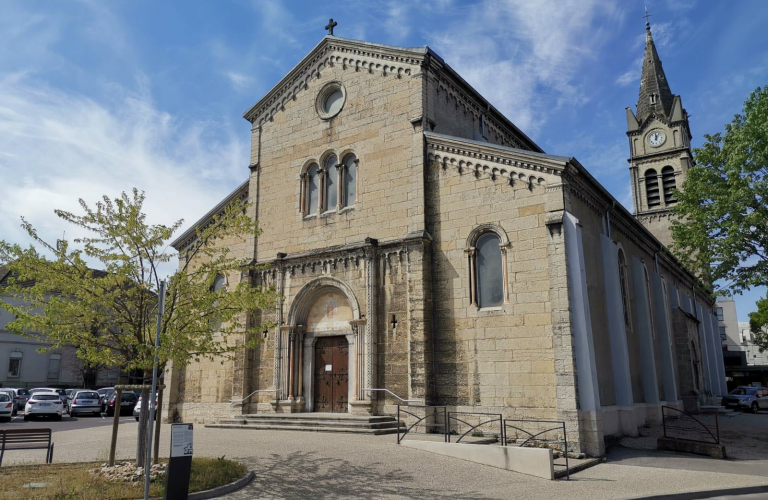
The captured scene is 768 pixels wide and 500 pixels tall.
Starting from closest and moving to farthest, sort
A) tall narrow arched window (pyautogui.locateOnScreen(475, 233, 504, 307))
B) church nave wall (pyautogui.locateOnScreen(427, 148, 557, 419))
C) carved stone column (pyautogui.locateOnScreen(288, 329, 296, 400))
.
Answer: church nave wall (pyautogui.locateOnScreen(427, 148, 557, 419)), tall narrow arched window (pyautogui.locateOnScreen(475, 233, 504, 307)), carved stone column (pyautogui.locateOnScreen(288, 329, 296, 400))

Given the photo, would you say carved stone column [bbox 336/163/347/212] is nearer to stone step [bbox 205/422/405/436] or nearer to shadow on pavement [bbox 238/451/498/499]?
stone step [bbox 205/422/405/436]

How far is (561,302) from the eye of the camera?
14430 mm

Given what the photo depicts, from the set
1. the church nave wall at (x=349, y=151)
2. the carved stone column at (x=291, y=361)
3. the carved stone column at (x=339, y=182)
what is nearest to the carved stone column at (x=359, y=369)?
the carved stone column at (x=291, y=361)

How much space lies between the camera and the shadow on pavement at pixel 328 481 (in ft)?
30.1

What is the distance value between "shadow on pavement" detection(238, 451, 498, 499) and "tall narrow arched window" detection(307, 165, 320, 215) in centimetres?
1043

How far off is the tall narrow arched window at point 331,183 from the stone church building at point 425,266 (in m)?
0.07

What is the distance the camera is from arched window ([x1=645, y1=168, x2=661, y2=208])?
43.6 metres

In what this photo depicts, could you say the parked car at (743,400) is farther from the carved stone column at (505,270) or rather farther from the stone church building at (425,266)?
the carved stone column at (505,270)

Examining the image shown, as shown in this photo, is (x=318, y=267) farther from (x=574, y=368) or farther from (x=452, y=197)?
(x=574, y=368)

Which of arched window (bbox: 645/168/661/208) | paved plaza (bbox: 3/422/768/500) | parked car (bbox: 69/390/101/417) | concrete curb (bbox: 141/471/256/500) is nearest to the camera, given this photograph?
concrete curb (bbox: 141/471/256/500)

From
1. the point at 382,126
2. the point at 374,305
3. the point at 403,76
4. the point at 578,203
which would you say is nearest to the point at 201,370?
the point at 374,305

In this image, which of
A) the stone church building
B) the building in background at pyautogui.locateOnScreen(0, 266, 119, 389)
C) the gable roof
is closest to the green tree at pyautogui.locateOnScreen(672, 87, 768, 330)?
the stone church building

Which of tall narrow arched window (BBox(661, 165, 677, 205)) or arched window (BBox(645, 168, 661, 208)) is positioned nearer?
tall narrow arched window (BBox(661, 165, 677, 205))

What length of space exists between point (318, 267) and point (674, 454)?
38.1 ft
